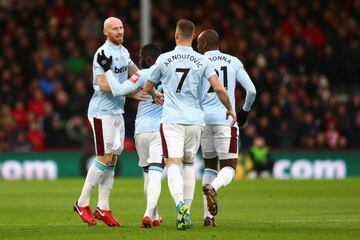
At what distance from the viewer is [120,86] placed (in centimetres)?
1243

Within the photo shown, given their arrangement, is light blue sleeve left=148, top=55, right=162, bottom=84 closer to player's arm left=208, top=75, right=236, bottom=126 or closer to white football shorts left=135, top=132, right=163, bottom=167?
player's arm left=208, top=75, right=236, bottom=126

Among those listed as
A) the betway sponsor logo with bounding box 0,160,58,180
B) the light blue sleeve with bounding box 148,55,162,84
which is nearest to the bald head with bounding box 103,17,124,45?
the light blue sleeve with bounding box 148,55,162,84

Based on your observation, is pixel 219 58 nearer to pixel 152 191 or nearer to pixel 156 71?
pixel 156 71

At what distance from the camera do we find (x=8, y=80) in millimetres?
28156

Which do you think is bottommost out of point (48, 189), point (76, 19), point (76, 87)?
point (48, 189)

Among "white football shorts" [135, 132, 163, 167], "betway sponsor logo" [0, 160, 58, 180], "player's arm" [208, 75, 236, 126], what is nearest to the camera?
"player's arm" [208, 75, 236, 126]

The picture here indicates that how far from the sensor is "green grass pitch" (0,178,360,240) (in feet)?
38.4

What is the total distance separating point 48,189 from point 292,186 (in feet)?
16.8

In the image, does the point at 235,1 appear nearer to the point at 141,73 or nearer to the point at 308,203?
the point at 308,203

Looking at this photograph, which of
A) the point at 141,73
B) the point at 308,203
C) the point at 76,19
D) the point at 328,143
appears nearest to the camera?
the point at 141,73

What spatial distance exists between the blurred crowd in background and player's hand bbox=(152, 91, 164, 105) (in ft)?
47.5

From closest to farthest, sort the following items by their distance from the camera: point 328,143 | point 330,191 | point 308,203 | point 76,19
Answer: point 308,203 → point 330,191 → point 328,143 → point 76,19

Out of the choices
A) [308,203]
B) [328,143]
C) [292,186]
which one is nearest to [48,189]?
[292,186]

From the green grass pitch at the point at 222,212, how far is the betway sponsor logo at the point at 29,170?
285cm
